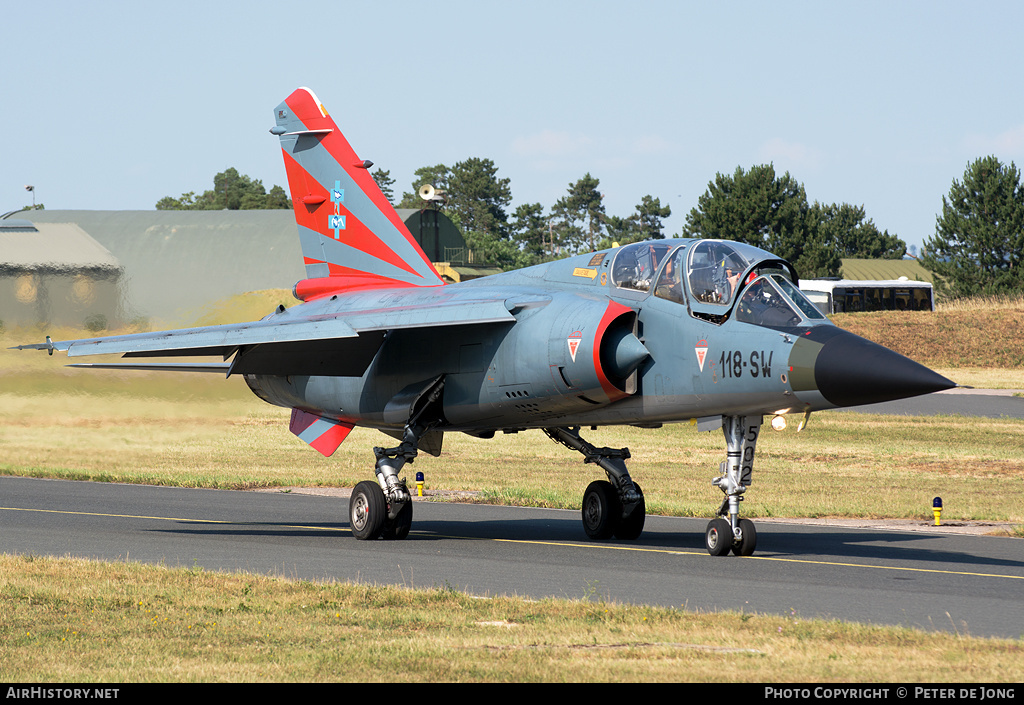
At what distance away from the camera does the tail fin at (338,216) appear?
20156mm

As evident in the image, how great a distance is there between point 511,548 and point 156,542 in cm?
488

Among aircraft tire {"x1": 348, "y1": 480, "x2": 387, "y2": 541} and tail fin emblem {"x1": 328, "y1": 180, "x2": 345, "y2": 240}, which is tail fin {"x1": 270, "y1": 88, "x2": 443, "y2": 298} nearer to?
tail fin emblem {"x1": 328, "y1": 180, "x2": 345, "y2": 240}

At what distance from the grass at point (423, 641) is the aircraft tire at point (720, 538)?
309 centimetres

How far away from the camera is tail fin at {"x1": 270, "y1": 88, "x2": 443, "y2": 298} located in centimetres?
2016

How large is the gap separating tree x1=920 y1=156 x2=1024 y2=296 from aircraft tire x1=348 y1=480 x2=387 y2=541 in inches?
2806

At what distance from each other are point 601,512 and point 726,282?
4.67m

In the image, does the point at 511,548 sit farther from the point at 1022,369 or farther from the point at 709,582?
the point at 1022,369

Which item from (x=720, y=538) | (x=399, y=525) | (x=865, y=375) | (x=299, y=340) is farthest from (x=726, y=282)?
(x=399, y=525)

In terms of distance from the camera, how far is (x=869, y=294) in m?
72.6

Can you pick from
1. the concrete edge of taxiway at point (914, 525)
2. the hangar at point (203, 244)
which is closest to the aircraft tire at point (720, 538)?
the concrete edge of taxiway at point (914, 525)

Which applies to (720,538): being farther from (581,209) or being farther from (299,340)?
(581,209)

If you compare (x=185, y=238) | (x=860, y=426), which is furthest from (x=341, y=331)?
(x=185, y=238)

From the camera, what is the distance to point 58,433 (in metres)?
27.5

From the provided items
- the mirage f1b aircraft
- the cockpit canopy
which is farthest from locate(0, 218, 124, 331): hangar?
the cockpit canopy
